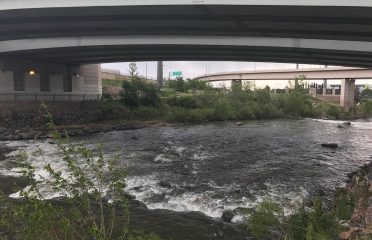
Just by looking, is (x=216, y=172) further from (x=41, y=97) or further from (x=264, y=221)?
(x=41, y=97)

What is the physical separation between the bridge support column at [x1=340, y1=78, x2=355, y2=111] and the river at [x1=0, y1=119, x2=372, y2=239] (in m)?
48.1

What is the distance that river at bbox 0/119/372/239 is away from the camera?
13719mm

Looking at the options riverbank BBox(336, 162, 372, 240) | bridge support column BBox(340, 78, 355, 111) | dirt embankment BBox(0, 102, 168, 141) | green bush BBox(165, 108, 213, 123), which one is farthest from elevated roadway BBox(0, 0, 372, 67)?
bridge support column BBox(340, 78, 355, 111)

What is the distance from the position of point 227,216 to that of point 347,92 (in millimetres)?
75972

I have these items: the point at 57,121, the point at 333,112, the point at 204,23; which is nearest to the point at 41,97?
the point at 57,121

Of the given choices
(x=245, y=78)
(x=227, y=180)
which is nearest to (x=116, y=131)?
(x=227, y=180)

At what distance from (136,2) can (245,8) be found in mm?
5272

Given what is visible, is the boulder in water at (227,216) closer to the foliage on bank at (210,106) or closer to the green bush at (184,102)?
the foliage on bank at (210,106)

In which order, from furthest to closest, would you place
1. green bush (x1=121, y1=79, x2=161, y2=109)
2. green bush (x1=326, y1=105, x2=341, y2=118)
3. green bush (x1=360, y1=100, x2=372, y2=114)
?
green bush (x1=360, y1=100, x2=372, y2=114)
green bush (x1=326, y1=105, x2=341, y2=118)
green bush (x1=121, y1=79, x2=161, y2=109)

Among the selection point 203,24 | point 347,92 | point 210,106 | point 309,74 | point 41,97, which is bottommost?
point 210,106

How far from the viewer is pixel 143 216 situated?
13.8m

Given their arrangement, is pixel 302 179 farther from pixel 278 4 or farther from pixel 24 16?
pixel 24 16

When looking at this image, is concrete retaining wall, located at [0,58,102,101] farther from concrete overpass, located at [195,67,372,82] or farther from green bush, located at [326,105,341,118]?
concrete overpass, located at [195,67,372,82]

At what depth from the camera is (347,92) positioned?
81250 mm
